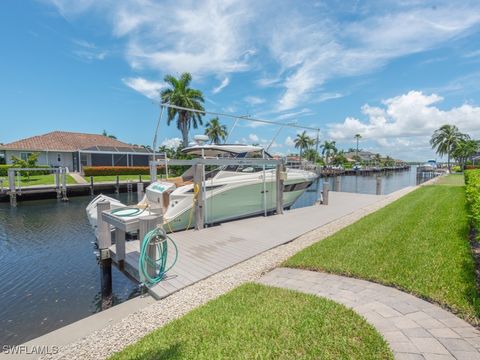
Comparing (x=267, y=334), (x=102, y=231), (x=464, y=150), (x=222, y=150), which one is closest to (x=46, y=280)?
(x=102, y=231)

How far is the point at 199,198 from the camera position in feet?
24.0

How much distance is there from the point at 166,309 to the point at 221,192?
187 inches

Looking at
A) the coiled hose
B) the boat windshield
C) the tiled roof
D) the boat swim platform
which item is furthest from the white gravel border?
the tiled roof

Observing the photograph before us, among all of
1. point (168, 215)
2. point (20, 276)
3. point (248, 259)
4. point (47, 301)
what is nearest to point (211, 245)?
point (248, 259)

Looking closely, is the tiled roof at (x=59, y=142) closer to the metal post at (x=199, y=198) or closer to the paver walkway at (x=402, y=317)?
the metal post at (x=199, y=198)

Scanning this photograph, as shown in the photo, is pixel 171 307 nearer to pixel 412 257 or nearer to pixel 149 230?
pixel 149 230

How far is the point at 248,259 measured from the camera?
536cm

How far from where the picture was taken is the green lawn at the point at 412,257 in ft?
11.1

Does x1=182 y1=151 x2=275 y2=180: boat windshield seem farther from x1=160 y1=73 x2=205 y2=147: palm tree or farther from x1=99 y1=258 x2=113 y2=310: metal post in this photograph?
x1=160 y1=73 x2=205 y2=147: palm tree

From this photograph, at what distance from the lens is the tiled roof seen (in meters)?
27.7

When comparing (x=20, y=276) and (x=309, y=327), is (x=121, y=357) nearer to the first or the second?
(x=309, y=327)

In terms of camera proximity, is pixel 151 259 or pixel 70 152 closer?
pixel 151 259

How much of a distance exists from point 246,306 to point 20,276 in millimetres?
5823

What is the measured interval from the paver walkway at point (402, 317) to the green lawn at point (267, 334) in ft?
0.73
